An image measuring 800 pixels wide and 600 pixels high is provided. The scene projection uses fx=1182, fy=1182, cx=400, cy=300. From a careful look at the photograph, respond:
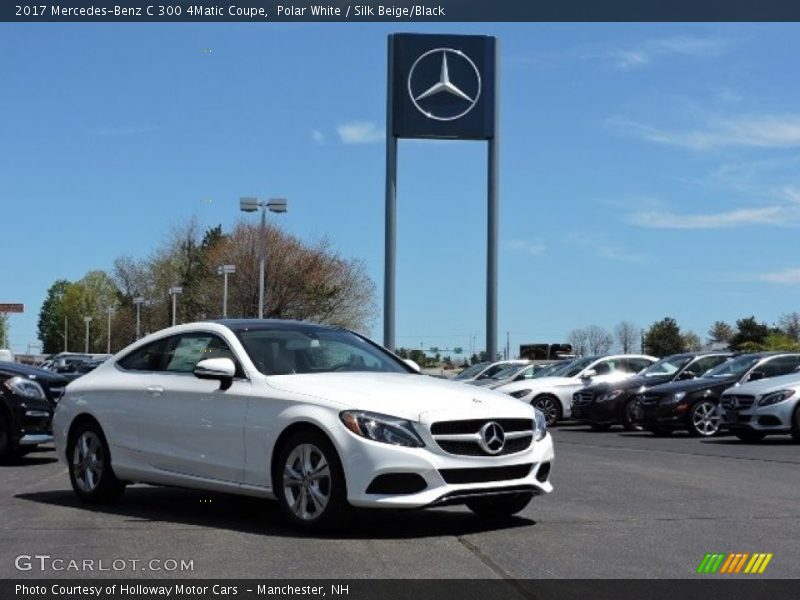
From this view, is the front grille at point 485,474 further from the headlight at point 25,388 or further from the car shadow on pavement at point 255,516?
the headlight at point 25,388

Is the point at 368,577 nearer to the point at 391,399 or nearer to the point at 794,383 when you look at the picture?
the point at 391,399

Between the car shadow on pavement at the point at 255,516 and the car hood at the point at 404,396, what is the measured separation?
865mm

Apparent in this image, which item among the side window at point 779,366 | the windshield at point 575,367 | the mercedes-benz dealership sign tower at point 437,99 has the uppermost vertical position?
the mercedes-benz dealership sign tower at point 437,99

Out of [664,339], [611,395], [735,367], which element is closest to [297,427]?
[735,367]

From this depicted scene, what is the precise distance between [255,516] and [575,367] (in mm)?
19855

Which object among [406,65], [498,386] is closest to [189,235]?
[406,65]

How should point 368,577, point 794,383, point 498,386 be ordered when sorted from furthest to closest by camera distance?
point 498,386 < point 794,383 < point 368,577

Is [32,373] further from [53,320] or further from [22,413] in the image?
[53,320]

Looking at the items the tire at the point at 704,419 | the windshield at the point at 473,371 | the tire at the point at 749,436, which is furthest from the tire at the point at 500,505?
the windshield at the point at 473,371

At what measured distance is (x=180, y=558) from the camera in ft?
23.4

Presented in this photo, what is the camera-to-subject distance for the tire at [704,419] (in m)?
21.1

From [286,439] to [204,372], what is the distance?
2.93 feet

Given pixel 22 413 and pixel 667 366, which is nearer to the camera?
pixel 22 413

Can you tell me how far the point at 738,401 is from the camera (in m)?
19.3
